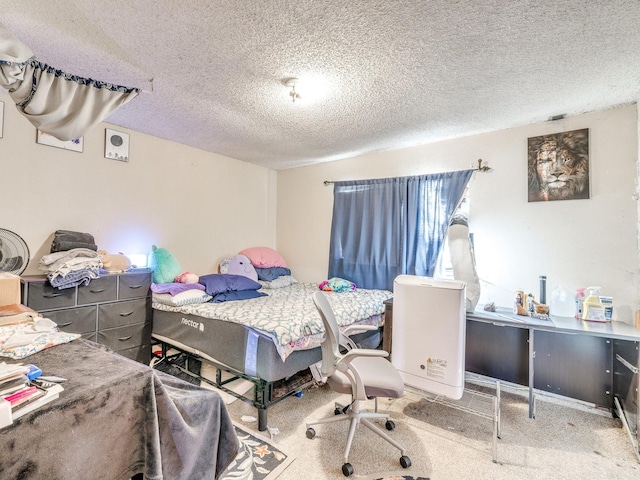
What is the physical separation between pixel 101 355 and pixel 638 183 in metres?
3.69

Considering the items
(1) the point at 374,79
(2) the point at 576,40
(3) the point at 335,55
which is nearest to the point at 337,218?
(1) the point at 374,79

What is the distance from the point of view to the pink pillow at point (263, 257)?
4.22 metres

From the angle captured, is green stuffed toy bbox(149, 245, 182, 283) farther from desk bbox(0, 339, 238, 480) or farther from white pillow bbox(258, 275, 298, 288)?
desk bbox(0, 339, 238, 480)

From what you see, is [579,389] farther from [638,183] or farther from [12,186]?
[12,186]

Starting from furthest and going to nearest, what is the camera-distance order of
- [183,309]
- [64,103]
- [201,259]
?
[201,259] < [183,309] < [64,103]

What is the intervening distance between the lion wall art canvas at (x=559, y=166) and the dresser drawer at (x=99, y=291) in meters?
3.98

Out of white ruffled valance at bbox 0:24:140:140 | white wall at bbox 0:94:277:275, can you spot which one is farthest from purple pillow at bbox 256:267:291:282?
white ruffled valance at bbox 0:24:140:140

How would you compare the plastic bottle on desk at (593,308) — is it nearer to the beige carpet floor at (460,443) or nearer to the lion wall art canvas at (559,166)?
the beige carpet floor at (460,443)

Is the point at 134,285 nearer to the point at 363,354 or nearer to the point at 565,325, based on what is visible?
the point at 363,354

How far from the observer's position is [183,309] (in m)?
2.72

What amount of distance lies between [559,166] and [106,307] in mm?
4283

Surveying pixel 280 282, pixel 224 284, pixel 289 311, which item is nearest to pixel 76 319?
pixel 224 284

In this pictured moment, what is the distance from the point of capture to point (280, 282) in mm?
4129

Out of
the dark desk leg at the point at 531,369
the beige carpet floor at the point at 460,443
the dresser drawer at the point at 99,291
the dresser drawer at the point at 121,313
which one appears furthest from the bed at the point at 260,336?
the dark desk leg at the point at 531,369
